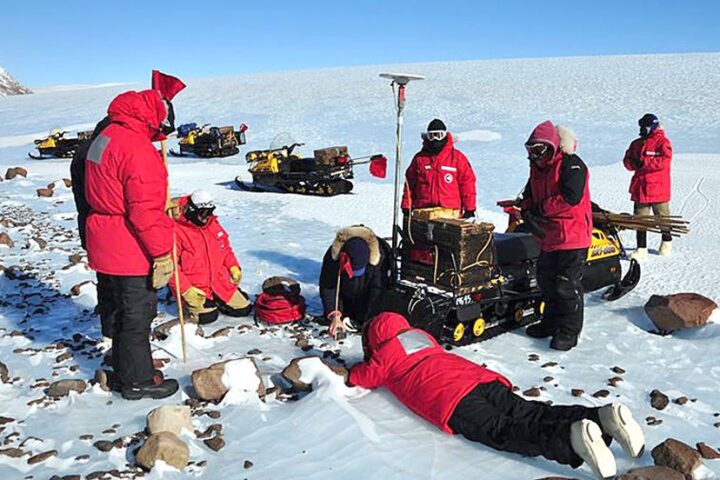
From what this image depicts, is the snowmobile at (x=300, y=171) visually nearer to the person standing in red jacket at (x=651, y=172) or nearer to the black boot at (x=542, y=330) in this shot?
the person standing in red jacket at (x=651, y=172)

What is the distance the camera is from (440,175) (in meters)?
5.18

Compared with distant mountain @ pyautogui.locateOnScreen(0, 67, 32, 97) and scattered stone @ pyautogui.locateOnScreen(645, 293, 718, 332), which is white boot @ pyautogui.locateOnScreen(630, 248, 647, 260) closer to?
scattered stone @ pyautogui.locateOnScreen(645, 293, 718, 332)

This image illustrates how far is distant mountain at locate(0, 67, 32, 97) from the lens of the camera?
121m

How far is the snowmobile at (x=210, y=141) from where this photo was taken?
1767 centimetres

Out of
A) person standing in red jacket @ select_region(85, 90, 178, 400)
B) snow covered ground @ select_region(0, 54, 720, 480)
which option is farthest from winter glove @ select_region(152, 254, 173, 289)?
snow covered ground @ select_region(0, 54, 720, 480)

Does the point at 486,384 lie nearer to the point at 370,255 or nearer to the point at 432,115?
the point at 370,255

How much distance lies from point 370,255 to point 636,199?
A: 403cm

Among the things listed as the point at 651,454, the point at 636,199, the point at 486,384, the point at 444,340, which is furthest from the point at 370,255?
the point at 636,199

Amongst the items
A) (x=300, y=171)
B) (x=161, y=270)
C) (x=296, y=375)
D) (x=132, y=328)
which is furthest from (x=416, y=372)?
(x=300, y=171)

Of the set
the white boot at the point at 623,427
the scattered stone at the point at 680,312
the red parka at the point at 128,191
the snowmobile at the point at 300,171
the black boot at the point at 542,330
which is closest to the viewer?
the white boot at the point at 623,427

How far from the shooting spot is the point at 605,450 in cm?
250

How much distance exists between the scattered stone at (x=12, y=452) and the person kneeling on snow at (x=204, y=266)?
1994 mm

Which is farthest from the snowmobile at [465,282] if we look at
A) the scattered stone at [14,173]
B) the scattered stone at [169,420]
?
the scattered stone at [14,173]

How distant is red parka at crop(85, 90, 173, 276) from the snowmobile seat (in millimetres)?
2544
